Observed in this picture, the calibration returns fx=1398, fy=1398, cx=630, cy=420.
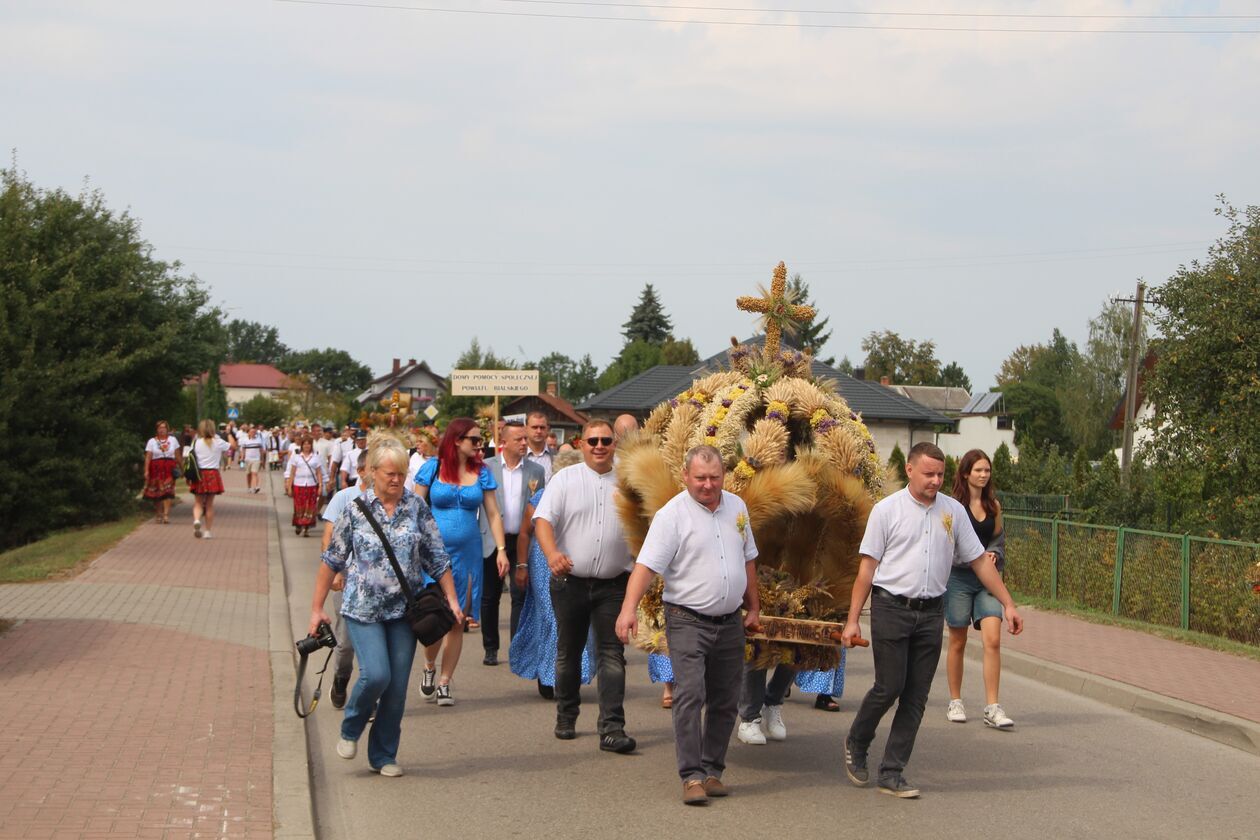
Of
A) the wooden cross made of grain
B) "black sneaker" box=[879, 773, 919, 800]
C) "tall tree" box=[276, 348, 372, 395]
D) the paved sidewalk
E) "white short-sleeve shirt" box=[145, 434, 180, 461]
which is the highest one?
"tall tree" box=[276, 348, 372, 395]

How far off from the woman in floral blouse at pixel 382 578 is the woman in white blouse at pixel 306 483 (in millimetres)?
15427

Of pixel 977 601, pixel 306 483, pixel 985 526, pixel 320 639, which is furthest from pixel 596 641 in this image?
pixel 306 483

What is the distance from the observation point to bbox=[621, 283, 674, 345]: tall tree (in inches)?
4210

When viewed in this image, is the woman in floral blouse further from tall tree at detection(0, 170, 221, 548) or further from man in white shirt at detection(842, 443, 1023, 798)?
tall tree at detection(0, 170, 221, 548)

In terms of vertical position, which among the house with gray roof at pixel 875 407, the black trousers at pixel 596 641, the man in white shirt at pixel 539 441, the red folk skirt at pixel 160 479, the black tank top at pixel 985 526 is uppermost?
the house with gray roof at pixel 875 407

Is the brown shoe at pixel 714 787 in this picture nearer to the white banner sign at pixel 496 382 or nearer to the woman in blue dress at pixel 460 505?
the woman in blue dress at pixel 460 505

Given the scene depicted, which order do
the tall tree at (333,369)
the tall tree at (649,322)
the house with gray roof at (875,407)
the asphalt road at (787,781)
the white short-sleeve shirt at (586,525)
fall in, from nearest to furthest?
1. the asphalt road at (787,781)
2. the white short-sleeve shirt at (586,525)
3. the house with gray roof at (875,407)
4. the tall tree at (649,322)
5. the tall tree at (333,369)

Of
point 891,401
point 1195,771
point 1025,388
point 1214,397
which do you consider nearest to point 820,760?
point 1195,771

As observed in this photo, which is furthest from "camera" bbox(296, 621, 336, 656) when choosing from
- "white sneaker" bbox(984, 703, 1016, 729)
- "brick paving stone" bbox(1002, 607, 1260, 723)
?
"brick paving stone" bbox(1002, 607, 1260, 723)

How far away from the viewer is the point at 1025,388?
8862cm

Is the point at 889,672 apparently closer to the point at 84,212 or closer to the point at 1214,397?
the point at 1214,397

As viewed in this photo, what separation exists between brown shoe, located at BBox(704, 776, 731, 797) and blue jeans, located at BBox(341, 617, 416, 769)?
155 cm

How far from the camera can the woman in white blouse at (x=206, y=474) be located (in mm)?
19875

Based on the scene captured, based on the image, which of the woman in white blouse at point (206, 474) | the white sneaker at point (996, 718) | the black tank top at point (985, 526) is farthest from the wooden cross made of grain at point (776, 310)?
the woman in white blouse at point (206, 474)
